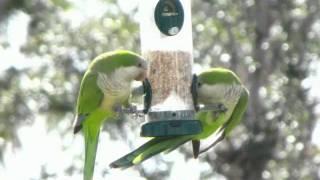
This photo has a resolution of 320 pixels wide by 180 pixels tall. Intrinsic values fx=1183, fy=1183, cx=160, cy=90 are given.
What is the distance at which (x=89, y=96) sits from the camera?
23.8 ft

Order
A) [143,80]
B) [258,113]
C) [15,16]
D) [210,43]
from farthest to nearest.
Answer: [210,43]
[258,113]
[15,16]
[143,80]

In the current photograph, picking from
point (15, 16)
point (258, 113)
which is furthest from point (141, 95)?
point (258, 113)

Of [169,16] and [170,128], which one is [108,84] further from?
[169,16]

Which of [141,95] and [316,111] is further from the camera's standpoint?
[316,111]

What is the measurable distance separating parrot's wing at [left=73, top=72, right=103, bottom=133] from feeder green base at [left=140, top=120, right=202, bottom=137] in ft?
1.10

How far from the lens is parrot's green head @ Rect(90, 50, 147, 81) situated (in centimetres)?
715

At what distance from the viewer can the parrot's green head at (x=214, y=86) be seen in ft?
→ 24.1

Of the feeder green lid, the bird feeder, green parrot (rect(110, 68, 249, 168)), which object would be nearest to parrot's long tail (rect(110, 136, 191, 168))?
green parrot (rect(110, 68, 249, 168))

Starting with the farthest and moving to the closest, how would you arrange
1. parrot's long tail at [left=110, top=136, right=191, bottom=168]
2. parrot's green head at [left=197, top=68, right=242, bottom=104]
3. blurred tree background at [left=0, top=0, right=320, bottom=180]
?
blurred tree background at [left=0, top=0, right=320, bottom=180] < parrot's green head at [left=197, top=68, right=242, bottom=104] < parrot's long tail at [left=110, top=136, right=191, bottom=168]

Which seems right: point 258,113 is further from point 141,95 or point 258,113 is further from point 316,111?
point 141,95

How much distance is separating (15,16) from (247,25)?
10.3 ft

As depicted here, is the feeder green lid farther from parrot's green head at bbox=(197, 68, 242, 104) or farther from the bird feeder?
parrot's green head at bbox=(197, 68, 242, 104)

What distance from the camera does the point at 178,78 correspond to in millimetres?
7461

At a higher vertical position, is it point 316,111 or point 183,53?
point 183,53
